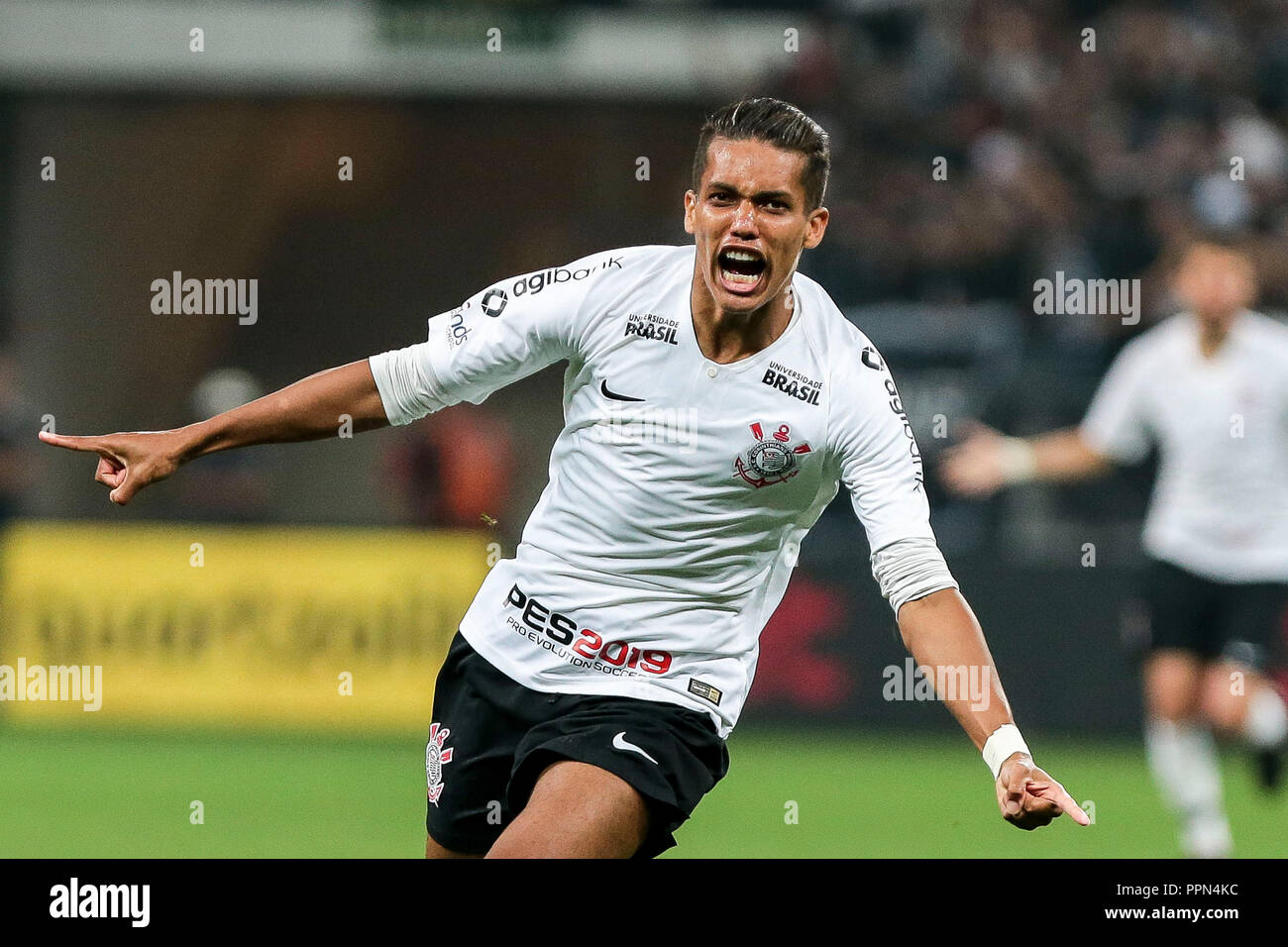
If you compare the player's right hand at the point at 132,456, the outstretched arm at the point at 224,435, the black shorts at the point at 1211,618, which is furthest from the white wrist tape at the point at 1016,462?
the player's right hand at the point at 132,456

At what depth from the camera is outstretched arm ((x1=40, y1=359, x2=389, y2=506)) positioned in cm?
457

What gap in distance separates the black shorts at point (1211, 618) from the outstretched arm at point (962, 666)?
4737 mm

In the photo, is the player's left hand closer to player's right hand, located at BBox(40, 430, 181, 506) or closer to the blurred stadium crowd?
player's right hand, located at BBox(40, 430, 181, 506)

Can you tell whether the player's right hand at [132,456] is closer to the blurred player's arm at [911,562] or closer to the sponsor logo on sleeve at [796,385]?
the sponsor logo on sleeve at [796,385]

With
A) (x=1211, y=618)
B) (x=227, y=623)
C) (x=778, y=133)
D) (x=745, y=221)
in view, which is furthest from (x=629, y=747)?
(x=227, y=623)

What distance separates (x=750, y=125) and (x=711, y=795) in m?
6.27

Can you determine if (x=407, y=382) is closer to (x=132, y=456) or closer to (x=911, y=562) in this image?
(x=132, y=456)

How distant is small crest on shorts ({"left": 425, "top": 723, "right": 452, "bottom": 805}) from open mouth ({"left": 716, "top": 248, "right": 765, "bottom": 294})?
53.7 inches

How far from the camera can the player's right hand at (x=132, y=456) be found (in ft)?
14.9

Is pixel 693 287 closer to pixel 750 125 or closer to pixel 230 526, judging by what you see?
pixel 750 125

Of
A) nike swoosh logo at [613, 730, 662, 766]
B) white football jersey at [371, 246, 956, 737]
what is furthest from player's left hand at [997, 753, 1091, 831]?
nike swoosh logo at [613, 730, 662, 766]

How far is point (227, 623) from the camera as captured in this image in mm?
12523

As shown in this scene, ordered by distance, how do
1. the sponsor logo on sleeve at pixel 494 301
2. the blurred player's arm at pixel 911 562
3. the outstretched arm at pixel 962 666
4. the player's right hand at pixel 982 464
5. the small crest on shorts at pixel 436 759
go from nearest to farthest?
1. the outstretched arm at pixel 962 666
2. the blurred player's arm at pixel 911 562
3. the sponsor logo on sleeve at pixel 494 301
4. the small crest on shorts at pixel 436 759
5. the player's right hand at pixel 982 464

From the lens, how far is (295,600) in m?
12.6
